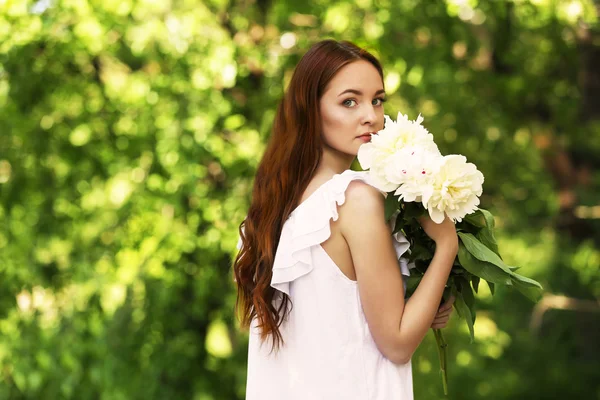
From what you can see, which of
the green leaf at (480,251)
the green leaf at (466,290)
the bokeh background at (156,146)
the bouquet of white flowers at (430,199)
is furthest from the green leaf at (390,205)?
the bokeh background at (156,146)

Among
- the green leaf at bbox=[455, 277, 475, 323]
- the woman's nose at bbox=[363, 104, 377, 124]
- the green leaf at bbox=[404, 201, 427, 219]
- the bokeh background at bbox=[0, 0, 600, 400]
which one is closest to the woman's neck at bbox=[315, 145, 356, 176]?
the woman's nose at bbox=[363, 104, 377, 124]

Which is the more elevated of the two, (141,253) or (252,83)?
(252,83)

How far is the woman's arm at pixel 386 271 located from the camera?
2.06m

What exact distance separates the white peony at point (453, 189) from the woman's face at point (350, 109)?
342 mm

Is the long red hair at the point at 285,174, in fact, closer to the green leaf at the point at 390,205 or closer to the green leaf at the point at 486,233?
the green leaf at the point at 390,205

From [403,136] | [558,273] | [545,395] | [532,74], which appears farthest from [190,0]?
[545,395]

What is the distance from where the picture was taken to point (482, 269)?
214 cm

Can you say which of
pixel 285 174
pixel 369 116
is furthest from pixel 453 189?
pixel 285 174

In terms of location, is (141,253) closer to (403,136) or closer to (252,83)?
Result: (252,83)

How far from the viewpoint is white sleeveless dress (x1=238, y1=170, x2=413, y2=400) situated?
2.12m

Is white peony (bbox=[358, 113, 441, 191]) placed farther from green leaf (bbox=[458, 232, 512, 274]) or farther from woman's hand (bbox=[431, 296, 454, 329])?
woman's hand (bbox=[431, 296, 454, 329])

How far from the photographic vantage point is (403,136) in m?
2.07

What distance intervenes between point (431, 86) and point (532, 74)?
152cm

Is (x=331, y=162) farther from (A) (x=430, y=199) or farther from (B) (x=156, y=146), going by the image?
(B) (x=156, y=146)
